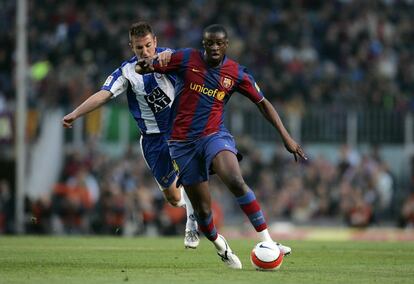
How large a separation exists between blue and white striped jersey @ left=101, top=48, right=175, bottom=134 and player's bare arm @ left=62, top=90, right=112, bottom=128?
695mm

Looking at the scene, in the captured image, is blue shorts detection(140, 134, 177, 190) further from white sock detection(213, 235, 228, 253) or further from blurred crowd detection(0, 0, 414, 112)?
blurred crowd detection(0, 0, 414, 112)

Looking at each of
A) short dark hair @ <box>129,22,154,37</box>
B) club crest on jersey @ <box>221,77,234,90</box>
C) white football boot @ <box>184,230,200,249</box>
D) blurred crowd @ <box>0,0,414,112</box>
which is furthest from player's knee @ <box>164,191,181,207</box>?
blurred crowd @ <box>0,0,414,112</box>

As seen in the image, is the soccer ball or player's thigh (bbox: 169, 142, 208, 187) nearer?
the soccer ball

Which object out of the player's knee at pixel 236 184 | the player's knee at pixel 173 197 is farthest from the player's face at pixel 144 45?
the player's knee at pixel 173 197

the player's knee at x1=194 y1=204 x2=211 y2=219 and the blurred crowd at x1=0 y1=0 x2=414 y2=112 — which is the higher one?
the blurred crowd at x1=0 y1=0 x2=414 y2=112

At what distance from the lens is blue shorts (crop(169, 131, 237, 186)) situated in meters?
12.1

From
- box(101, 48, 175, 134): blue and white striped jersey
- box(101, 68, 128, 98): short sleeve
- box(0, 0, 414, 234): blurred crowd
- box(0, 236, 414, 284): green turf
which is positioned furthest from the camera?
box(0, 0, 414, 234): blurred crowd

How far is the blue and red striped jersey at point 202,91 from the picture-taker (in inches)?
481

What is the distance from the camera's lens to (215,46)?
12.0m

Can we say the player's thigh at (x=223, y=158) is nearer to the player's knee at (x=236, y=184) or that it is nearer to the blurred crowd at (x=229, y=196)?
the player's knee at (x=236, y=184)

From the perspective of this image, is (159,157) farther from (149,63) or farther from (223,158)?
(223,158)

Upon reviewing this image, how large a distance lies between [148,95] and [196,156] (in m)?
2.30

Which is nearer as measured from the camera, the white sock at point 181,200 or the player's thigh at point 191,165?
the player's thigh at point 191,165

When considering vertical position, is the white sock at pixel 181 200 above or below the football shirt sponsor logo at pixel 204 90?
below
